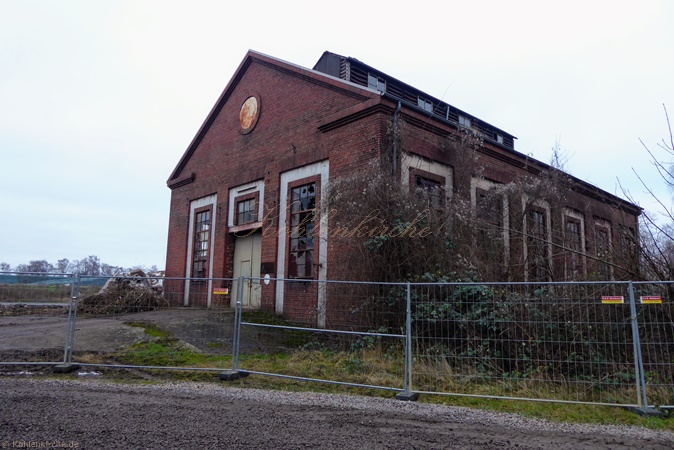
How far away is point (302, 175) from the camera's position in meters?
13.0

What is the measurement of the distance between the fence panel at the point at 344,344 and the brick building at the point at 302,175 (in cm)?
99

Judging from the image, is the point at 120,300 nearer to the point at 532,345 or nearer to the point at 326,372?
the point at 326,372

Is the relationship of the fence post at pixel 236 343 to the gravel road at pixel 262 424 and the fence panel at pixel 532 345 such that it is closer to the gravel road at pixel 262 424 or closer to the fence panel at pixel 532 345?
the gravel road at pixel 262 424

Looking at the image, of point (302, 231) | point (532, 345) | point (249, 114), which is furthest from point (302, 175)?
point (532, 345)

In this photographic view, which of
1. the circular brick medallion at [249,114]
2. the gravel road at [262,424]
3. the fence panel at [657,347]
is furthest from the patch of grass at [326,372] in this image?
the circular brick medallion at [249,114]

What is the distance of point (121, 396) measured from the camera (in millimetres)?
5832

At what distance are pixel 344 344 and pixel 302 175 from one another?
621cm

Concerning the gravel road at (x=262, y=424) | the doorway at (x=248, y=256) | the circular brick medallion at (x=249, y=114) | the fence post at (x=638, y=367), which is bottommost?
the gravel road at (x=262, y=424)

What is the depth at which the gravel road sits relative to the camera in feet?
13.9

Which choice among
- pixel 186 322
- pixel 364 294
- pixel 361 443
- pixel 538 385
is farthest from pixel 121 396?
pixel 538 385

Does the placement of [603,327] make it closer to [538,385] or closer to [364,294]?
[538,385]

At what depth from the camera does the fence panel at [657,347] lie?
18.5 ft

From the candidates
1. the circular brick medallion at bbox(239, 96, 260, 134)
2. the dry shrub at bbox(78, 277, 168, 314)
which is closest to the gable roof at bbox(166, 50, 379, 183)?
the circular brick medallion at bbox(239, 96, 260, 134)

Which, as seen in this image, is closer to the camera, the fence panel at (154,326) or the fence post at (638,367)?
the fence post at (638,367)
